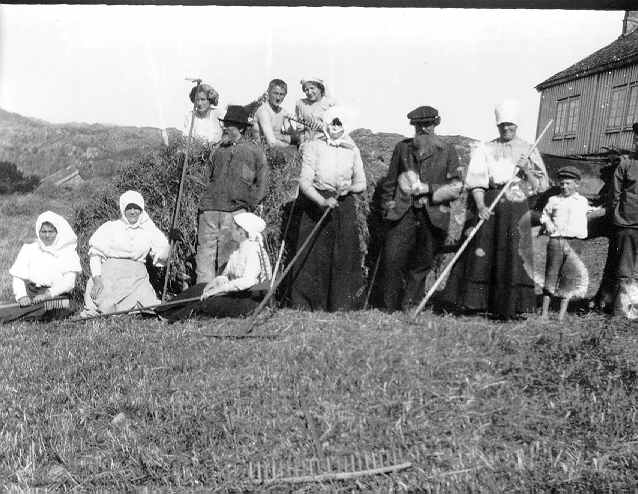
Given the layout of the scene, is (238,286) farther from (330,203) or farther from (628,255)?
(628,255)

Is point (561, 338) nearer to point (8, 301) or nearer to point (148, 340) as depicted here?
point (148, 340)

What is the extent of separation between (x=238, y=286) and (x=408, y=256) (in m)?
1.93

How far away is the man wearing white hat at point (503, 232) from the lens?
7086 millimetres

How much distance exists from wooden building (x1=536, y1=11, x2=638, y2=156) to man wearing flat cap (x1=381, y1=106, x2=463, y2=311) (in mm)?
9663

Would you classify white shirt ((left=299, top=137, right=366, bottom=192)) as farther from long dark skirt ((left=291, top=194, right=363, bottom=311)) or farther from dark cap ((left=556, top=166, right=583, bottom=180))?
dark cap ((left=556, top=166, right=583, bottom=180))

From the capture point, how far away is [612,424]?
14.7 feet

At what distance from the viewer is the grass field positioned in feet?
12.5

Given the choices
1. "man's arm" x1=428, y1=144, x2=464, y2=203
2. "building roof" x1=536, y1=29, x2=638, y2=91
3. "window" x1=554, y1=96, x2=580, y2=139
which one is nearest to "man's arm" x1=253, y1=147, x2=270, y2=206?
"man's arm" x1=428, y1=144, x2=464, y2=203

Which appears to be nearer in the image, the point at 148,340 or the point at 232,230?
the point at 148,340

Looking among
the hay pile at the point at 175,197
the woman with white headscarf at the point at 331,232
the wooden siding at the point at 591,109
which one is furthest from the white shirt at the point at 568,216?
the wooden siding at the point at 591,109

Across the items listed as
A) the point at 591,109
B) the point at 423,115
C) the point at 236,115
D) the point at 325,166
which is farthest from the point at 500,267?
the point at 591,109

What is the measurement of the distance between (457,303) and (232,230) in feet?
8.81

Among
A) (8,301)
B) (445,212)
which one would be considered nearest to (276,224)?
(445,212)

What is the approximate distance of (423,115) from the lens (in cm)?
714
